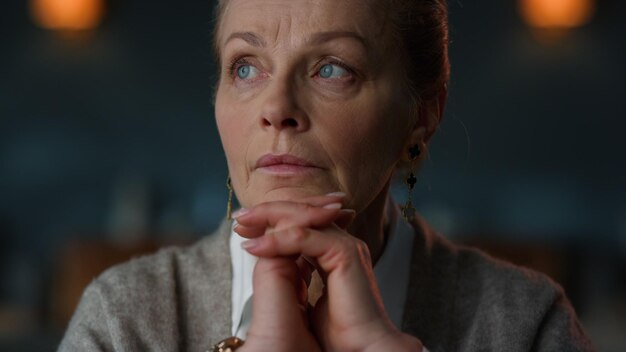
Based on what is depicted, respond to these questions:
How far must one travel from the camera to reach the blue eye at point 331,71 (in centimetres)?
138

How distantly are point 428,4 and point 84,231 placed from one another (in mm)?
3586

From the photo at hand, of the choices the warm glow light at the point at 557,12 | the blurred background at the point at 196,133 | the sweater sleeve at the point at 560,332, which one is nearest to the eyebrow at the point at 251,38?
the sweater sleeve at the point at 560,332

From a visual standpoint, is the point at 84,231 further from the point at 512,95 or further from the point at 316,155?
the point at 316,155

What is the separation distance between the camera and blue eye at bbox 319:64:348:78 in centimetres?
138

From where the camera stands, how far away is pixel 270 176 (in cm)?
134

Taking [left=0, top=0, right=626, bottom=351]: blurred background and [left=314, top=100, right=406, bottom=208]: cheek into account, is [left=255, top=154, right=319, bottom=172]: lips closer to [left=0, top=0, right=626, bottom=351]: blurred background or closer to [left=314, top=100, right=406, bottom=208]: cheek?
[left=314, top=100, right=406, bottom=208]: cheek

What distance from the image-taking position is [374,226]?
1.61 meters

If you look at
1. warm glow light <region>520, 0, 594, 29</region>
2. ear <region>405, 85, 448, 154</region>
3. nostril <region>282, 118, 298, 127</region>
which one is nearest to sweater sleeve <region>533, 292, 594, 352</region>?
ear <region>405, 85, 448, 154</region>

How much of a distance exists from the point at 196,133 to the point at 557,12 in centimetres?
185

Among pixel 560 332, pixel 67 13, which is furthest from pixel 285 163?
pixel 67 13

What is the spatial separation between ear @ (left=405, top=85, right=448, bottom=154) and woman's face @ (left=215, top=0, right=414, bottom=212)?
111 millimetres

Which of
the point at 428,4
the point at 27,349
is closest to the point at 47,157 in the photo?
the point at 27,349

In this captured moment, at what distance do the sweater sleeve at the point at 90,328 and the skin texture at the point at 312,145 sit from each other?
0.31 metres

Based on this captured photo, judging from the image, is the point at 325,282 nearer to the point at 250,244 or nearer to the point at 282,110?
the point at 250,244
